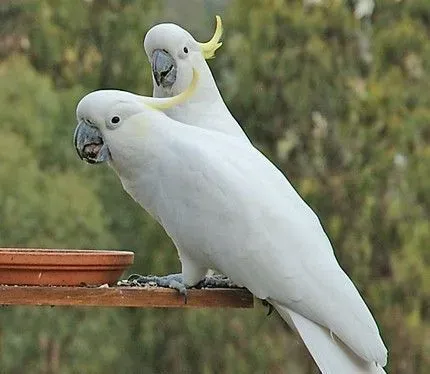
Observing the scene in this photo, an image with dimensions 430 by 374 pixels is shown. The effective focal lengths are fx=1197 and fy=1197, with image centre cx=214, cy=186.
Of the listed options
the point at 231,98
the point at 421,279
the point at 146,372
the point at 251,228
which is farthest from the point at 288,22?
the point at 251,228

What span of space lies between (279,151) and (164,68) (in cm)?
404

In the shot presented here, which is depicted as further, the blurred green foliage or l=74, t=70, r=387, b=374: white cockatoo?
the blurred green foliage

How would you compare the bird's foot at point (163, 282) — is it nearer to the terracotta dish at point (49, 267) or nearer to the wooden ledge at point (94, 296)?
the wooden ledge at point (94, 296)

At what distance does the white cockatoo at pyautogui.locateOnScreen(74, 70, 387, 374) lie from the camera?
2418 millimetres

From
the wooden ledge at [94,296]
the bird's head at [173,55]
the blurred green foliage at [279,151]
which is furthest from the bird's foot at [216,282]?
the blurred green foliage at [279,151]

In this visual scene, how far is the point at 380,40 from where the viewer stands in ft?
21.9

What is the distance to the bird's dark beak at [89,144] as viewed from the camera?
2.45m

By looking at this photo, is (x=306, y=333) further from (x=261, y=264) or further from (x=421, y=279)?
(x=421, y=279)

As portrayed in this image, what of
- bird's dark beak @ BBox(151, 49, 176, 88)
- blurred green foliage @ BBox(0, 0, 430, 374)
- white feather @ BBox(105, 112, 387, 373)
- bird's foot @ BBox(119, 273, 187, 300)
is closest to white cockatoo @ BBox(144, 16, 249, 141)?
bird's dark beak @ BBox(151, 49, 176, 88)

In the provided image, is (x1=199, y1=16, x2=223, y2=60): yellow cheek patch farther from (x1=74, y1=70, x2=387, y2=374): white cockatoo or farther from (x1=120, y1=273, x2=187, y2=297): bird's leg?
(x1=120, y1=273, x2=187, y2=297): bird's leg

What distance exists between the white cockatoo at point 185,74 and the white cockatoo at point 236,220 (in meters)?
0.34

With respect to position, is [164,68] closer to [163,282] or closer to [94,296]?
[163,282]

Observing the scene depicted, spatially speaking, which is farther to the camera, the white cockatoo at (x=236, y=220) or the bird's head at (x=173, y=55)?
the bird's head at (x=173, y=55)

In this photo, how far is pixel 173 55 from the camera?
9.50 ft
